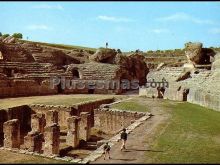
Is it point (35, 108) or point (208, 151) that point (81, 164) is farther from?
point (35, 108)

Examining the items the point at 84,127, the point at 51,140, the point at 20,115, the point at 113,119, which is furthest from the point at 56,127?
the point at 20,115

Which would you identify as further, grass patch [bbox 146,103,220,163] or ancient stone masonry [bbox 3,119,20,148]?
ancient stone masonry [bbox 3,119,20,148]

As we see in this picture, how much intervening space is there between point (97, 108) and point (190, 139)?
12152mm

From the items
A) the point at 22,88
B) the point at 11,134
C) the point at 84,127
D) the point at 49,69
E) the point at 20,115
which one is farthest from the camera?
the point at 49,69

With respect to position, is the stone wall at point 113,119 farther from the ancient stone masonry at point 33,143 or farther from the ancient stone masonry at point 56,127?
the ancient stone masonry at point 33,143

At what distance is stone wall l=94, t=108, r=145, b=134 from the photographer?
69.4 ft

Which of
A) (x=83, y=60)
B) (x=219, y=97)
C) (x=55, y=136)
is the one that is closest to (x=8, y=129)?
(x=55, y=136)

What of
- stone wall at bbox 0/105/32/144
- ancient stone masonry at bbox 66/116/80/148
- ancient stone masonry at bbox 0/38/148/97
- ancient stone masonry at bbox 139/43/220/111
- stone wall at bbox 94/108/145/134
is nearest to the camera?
ancient stone masonry at bbox 66/116/80/148

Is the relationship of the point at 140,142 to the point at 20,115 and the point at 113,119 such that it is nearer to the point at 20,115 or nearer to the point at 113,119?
the point at 113,119

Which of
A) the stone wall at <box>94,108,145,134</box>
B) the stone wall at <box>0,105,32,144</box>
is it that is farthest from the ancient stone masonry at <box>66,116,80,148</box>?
the stone wall at <box>0,105,32,144</box>

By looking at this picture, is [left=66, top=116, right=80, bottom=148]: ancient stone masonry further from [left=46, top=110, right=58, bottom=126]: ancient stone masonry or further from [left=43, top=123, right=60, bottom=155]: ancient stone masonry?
[left=46, top=110, right=58, bottom=126]: ancient stone masonry

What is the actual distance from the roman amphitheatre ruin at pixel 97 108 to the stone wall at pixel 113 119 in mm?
60

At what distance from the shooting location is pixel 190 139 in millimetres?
14945

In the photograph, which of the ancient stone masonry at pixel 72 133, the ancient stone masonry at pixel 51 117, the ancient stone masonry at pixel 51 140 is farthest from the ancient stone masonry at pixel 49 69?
the ancient stone masonry at pixel 51 140
